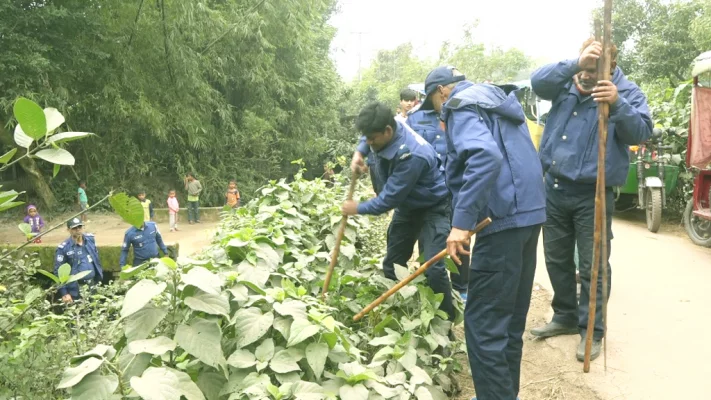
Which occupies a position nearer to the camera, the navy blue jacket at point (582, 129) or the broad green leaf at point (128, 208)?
the broad green leaf at point (128, 208)

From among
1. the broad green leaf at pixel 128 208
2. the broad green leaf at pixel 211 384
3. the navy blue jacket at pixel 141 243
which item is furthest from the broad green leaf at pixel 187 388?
the navy blue jacket at pixel 141 243

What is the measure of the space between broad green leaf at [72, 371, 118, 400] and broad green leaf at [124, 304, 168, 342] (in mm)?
231

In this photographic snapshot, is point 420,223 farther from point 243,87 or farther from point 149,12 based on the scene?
point 243,87

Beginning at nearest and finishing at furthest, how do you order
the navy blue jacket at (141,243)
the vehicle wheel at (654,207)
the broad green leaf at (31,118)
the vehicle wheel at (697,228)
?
the broad green leaf at (31,118) → the vehicle wheel at (697,228) → the navy blue jacket at (141,243) → the vehicle wheel at (654,207)

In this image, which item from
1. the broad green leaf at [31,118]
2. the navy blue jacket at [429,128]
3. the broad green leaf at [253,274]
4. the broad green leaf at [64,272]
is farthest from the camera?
the navy blue jacket at [429,128]

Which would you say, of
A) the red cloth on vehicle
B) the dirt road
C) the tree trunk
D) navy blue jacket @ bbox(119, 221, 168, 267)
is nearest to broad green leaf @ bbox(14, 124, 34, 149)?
the dirt road

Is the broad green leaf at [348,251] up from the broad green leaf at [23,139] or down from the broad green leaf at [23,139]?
down

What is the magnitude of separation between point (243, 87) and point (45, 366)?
15.9 m

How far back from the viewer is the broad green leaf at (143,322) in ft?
6.91

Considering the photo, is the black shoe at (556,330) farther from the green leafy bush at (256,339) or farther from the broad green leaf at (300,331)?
the broad green leaf at (300,331)

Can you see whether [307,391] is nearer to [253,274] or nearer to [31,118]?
[253,274]

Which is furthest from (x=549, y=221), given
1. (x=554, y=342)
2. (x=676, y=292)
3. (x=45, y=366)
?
(x=45, y=366)

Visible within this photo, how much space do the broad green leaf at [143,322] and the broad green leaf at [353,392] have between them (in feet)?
2.60

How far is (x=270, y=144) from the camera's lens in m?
18.9
